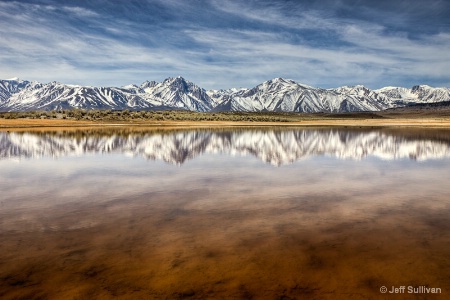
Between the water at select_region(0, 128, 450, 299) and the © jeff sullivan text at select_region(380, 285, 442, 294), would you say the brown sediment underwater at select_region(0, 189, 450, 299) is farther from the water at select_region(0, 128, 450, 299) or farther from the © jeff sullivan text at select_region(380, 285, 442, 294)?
the © jeff sullivan text at select_region(380, 285, 442, 294)

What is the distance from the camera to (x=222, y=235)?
10.7 metres

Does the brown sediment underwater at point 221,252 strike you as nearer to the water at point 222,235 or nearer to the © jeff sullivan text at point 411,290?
the water at point 222,235

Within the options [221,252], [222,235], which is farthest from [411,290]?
[222,235]

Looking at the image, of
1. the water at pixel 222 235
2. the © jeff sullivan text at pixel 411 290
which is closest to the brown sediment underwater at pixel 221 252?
the water at pixel 222 235

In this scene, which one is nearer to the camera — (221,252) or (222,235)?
(221,252)

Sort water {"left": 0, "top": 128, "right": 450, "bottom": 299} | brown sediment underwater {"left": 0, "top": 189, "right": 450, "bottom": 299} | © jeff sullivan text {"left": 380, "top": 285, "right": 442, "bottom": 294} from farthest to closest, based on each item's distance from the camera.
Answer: water {"left": 0, "top": 128, "right": 450, "bottom": 299}
brown sediment underwater {"left": 0, "top": 189, "right": 450, "bottom": 299}
© jeff sullivan text {"left": 380, "top": 285, "right": 442, "bottom": 294}

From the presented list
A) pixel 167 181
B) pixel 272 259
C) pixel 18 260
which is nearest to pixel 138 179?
pixel 167 181

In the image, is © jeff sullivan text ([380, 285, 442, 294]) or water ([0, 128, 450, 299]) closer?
© jeff sullivan text ([380, 285, 442, 294])

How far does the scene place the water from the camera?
7770 mm

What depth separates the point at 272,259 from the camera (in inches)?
355

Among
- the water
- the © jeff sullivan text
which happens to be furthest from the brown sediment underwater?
the © jeff sullivan text

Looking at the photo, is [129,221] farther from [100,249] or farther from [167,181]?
[167,181]

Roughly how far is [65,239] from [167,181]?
9.35m

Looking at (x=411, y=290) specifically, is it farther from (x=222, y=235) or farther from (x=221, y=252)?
(x=222, y=235)
